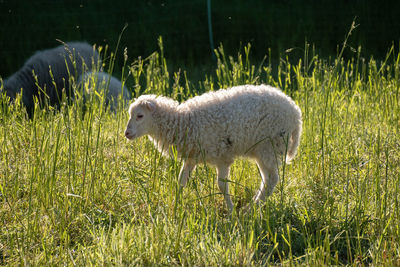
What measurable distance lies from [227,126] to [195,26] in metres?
5.51

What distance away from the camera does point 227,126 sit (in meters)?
3.50

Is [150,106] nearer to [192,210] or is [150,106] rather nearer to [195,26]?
[192,210]

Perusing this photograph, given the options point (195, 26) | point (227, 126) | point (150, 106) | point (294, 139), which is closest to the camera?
point (227, 126)

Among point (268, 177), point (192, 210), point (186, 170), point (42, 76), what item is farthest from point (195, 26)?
point (192, 210)

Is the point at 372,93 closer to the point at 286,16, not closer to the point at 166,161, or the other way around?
the point at 166,161

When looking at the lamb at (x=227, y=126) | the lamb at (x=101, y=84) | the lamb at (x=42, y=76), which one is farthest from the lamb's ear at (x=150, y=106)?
the lamb at (x=42, y=76)

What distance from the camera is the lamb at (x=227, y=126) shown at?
→ 3504 millimetres

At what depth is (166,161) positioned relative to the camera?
4113 millimetres

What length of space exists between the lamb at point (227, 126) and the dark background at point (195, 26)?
458cm

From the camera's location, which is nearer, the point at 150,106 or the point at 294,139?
the point at 150,106

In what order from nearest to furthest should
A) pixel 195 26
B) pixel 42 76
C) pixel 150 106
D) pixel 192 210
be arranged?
pixel 192 210 → pixel 150 106 → pixel 42 76 → pixel 195 26

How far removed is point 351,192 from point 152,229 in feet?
4.85

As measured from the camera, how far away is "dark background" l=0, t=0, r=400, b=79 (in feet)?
27.2

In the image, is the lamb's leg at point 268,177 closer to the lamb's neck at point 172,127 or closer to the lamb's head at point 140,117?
the lamb's neck at point 172,127
